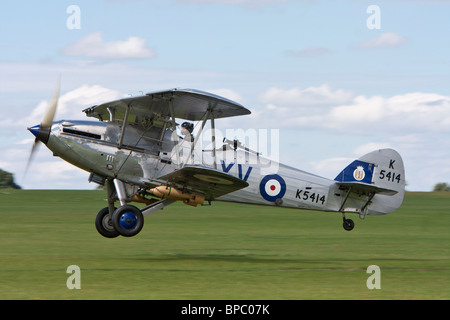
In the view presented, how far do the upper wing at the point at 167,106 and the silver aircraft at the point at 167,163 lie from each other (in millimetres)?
18

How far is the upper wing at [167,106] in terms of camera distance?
1273cm

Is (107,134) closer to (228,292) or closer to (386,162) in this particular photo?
(228,292)

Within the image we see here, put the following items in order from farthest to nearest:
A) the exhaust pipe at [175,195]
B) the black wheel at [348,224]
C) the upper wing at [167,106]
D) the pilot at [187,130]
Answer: the black wheel at [348,224] → the pilot at [187,130] → the exhaust pipe at [175,195] → the upper wing at [167,106]

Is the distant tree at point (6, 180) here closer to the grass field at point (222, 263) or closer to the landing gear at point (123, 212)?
the grass field at point (222, 263)

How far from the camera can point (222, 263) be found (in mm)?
13125

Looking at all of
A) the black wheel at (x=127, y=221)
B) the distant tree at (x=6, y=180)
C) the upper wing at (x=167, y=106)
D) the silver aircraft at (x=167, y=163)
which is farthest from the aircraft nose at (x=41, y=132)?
the distant tree at (x=6, y=180)

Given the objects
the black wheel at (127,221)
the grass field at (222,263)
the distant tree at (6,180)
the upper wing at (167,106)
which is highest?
the distant tree at (6,180)

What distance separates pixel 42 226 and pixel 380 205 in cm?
1227

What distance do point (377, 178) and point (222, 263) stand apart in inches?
183

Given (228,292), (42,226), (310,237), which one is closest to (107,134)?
(228,292)

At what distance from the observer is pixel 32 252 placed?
14.5m

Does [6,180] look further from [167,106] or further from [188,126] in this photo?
[167,106]

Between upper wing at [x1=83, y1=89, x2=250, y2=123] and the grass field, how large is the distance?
2856 mm

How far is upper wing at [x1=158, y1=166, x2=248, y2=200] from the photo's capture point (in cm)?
1248
